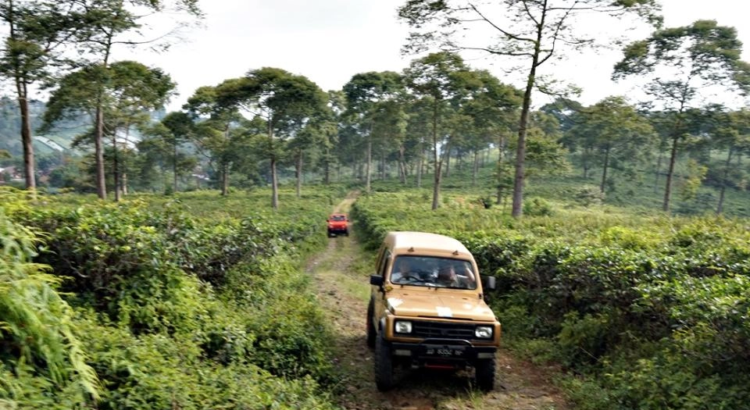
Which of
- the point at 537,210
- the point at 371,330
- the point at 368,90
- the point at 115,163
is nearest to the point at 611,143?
the point at 368,90

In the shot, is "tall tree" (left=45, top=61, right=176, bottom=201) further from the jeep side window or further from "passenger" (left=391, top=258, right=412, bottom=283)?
"passenger" (left=391, top=258, right=412, bottom=283)

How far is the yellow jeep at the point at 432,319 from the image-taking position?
6.14 meters

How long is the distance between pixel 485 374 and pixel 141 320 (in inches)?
181

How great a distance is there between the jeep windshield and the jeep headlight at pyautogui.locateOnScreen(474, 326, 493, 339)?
121cm

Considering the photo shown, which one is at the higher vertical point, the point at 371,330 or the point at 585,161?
the point at 585,161

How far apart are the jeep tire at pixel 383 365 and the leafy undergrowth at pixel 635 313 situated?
2.57 meters

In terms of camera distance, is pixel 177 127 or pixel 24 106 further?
pixel 177 127

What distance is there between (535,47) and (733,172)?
42.8m

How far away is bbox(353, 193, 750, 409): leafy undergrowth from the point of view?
5.10 m

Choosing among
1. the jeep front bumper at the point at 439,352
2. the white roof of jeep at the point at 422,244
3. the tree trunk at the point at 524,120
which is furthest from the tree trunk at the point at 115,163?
the jeep front bumper at the point at 439,352

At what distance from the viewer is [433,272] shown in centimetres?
757

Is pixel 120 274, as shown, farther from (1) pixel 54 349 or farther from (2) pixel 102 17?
(2) pixel 102 17

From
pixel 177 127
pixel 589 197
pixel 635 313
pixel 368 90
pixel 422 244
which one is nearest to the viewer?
pixel 635 313

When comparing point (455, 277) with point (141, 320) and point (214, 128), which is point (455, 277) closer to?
point (141, 320)
